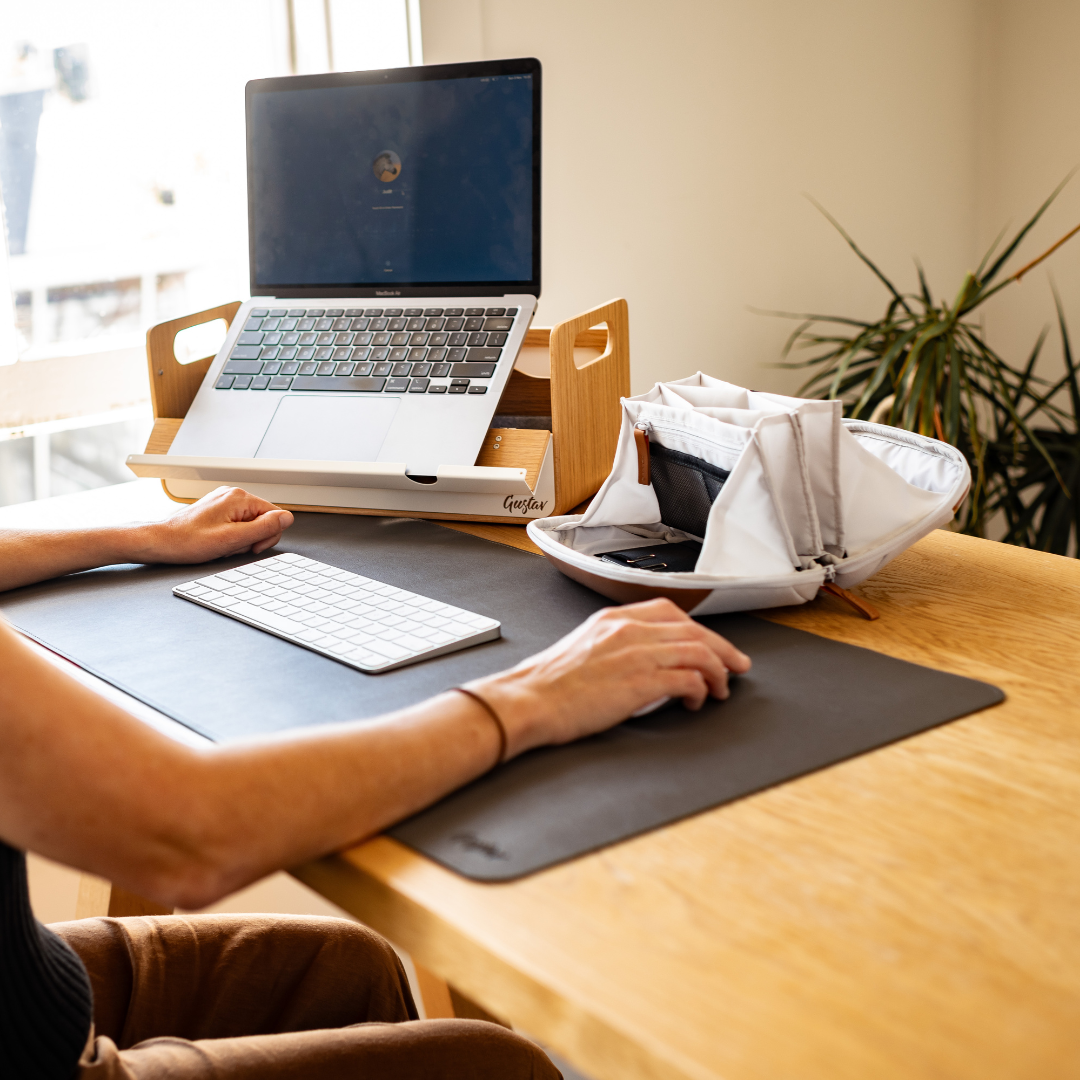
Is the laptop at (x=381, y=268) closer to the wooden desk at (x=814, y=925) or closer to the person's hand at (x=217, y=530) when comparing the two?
the person's hand at (x=217, y=530)

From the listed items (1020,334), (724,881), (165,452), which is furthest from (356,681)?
(1020,334)

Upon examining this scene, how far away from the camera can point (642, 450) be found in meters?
0.96

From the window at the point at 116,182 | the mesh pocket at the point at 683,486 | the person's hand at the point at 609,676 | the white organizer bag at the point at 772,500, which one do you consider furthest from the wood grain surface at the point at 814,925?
the window at the point at 116,182

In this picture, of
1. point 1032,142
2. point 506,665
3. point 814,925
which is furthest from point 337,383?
point 1032,142

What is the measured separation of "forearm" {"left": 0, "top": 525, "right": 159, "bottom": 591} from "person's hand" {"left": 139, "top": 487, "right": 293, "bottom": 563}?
0.04ft

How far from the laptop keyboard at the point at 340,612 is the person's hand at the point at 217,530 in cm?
6

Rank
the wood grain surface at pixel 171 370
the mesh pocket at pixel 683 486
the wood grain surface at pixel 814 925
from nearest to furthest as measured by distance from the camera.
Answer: the wood grain surface at pixel 814 925 < the mesh pocket at pixel 683 486 < the wood grain surface at pixel 171 370

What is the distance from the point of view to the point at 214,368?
1.35 m

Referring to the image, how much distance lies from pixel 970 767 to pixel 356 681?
41cm

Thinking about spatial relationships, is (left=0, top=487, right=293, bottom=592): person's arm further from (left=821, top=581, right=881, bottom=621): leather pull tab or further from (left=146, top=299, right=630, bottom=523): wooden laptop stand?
(left=821, top=581, right=881, bottom=621): leather pull tab

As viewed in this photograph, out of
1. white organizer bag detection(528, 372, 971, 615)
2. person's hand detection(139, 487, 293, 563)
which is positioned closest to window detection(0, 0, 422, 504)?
person's hand detection(139, 487, 293, 563)

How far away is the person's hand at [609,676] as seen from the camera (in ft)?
2.07

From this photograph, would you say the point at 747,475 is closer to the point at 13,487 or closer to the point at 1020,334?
the point at 13,487

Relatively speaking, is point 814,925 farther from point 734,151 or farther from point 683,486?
point 734,151
